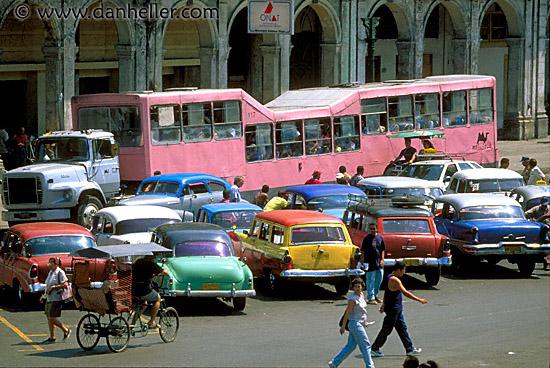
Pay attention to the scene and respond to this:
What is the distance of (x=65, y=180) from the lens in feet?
103

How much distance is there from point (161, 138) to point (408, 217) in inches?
403

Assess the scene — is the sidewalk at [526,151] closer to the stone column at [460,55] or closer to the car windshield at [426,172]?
the stone column at [460,55]

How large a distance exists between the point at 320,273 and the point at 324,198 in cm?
539

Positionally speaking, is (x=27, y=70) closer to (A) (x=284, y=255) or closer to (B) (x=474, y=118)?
(B) (x=474, y=118)

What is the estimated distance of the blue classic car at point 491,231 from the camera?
27.2 metres

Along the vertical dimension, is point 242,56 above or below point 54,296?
above

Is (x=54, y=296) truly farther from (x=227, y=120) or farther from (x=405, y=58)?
(x=405, y=58)

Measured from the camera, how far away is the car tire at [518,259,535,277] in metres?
28.0

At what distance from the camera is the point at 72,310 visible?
24047 millimetres

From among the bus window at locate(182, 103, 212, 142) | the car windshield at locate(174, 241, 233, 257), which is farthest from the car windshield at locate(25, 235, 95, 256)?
the bus window at locate(182, 103, 212, 142)

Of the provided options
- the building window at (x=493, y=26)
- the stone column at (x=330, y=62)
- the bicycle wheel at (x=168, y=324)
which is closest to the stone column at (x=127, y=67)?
the stone column at (x=330, y=62)

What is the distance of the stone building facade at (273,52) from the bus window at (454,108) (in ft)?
8.40

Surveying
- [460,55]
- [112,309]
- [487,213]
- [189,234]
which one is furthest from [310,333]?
[460,55]

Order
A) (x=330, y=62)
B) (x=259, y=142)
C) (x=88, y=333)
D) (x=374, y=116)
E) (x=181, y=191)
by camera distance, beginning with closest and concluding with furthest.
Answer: (x=88, y=333) < (x=181, y=191) < (x=259, y=142) < (x=374, y=116) < (x=330, y=62)
